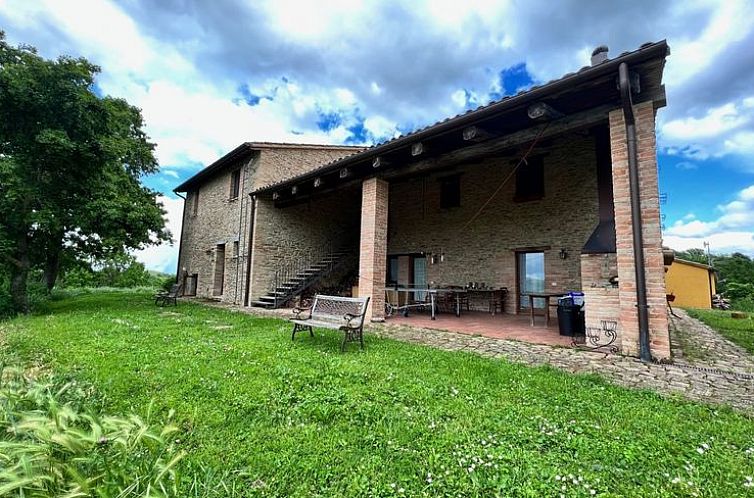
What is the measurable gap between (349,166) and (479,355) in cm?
536

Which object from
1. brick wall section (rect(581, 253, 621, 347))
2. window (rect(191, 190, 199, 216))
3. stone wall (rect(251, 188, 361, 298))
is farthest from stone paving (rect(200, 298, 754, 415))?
window (rect(191, 190, 199, 216))

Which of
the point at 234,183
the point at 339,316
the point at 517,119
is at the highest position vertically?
the point at 234,183

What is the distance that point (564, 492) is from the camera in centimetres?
187

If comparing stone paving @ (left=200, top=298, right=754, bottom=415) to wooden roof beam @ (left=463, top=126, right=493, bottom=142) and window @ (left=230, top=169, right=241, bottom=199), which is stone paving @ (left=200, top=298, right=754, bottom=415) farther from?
window @ (left=230, top=169, right=241, bottom=199)

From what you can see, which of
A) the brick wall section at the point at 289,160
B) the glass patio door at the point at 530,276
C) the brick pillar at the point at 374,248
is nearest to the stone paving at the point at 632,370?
the brick pillar at the point at 374,248

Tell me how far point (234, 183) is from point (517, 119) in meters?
11.8

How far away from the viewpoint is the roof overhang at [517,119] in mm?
4355

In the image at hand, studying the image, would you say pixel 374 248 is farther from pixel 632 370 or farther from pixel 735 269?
pixel 735 269

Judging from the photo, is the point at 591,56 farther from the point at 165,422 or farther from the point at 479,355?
the point at 165,422

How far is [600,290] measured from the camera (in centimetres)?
512

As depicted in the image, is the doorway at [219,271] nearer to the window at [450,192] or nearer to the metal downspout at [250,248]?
the metal downspout at [250,248]

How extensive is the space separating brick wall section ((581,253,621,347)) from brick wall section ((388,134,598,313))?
13.1 ft

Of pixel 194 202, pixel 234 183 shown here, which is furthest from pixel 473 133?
pixel 194 202

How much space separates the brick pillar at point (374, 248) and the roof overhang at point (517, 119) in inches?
→ 19.2
